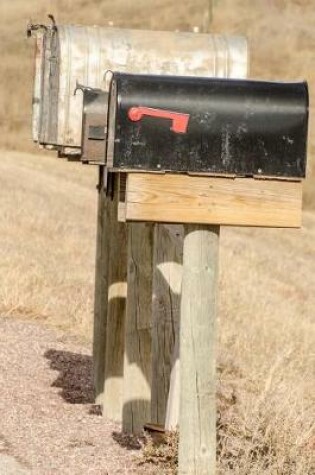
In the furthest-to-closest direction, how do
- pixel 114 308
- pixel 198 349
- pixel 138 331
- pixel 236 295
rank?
1. pixel 236 295
2. pixel 114 308
3. pixel 138 331
4. pixel 198 349

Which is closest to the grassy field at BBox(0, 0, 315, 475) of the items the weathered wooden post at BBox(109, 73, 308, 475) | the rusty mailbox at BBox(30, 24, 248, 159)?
the weathered wooden post at BBox(109, 73, 308, 475)

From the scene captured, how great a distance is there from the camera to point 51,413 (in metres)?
7.02

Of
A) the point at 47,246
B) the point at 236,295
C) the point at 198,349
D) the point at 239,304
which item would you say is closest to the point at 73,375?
the point at 198,349

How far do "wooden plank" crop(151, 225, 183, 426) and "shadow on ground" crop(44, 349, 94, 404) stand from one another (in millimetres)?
1342

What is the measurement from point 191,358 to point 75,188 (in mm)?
22174

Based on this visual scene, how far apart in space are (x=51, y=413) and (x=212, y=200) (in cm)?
247

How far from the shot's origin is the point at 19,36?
1925 inches

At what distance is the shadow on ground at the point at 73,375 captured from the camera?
7.78 metres

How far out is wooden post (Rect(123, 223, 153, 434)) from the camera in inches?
265

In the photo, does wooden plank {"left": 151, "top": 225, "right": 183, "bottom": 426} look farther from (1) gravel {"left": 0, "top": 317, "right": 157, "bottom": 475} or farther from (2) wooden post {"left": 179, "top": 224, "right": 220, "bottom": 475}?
(2) wooden post {"left": 179, "top": 224, "right": 220, "bottom": 475}

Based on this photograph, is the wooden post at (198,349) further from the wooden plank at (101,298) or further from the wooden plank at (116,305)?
the wooden plank at (101,298)

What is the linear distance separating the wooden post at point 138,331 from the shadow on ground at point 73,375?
882 millimetres

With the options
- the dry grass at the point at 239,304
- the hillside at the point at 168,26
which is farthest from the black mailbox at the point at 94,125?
the hillside at the point at 168,26

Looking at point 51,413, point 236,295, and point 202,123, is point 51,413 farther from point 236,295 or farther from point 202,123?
point 236,295
